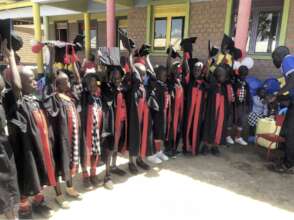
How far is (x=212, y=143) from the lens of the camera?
14.8ft

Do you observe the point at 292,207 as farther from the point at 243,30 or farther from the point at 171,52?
the point at 243,30

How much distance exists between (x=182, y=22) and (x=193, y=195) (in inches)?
225

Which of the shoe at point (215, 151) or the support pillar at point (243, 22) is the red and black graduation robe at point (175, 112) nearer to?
the shoe at point (215, 151)

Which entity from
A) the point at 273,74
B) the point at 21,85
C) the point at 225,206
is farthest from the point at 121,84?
the point at 273,74

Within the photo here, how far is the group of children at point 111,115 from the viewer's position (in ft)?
8.06

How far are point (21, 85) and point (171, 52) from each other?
7.43 feet

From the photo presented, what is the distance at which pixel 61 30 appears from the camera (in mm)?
11773

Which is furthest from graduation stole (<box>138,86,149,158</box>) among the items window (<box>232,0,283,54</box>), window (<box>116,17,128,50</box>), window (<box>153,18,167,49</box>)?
window (<box>116,17,128,50</box>)

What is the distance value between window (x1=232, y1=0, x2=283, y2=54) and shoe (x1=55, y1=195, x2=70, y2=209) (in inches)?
217

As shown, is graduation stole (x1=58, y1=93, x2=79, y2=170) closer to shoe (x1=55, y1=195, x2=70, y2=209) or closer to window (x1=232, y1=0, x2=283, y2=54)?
shoe (x1=55, y1=195, x2=70, y2=209)

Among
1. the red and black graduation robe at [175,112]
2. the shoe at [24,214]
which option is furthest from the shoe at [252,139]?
the shoe at [24,214]

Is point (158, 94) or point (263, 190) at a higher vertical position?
point (158, 94)

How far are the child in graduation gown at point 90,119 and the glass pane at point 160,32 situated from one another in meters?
5.37

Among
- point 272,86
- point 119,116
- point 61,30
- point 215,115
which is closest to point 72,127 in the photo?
point 119,116
